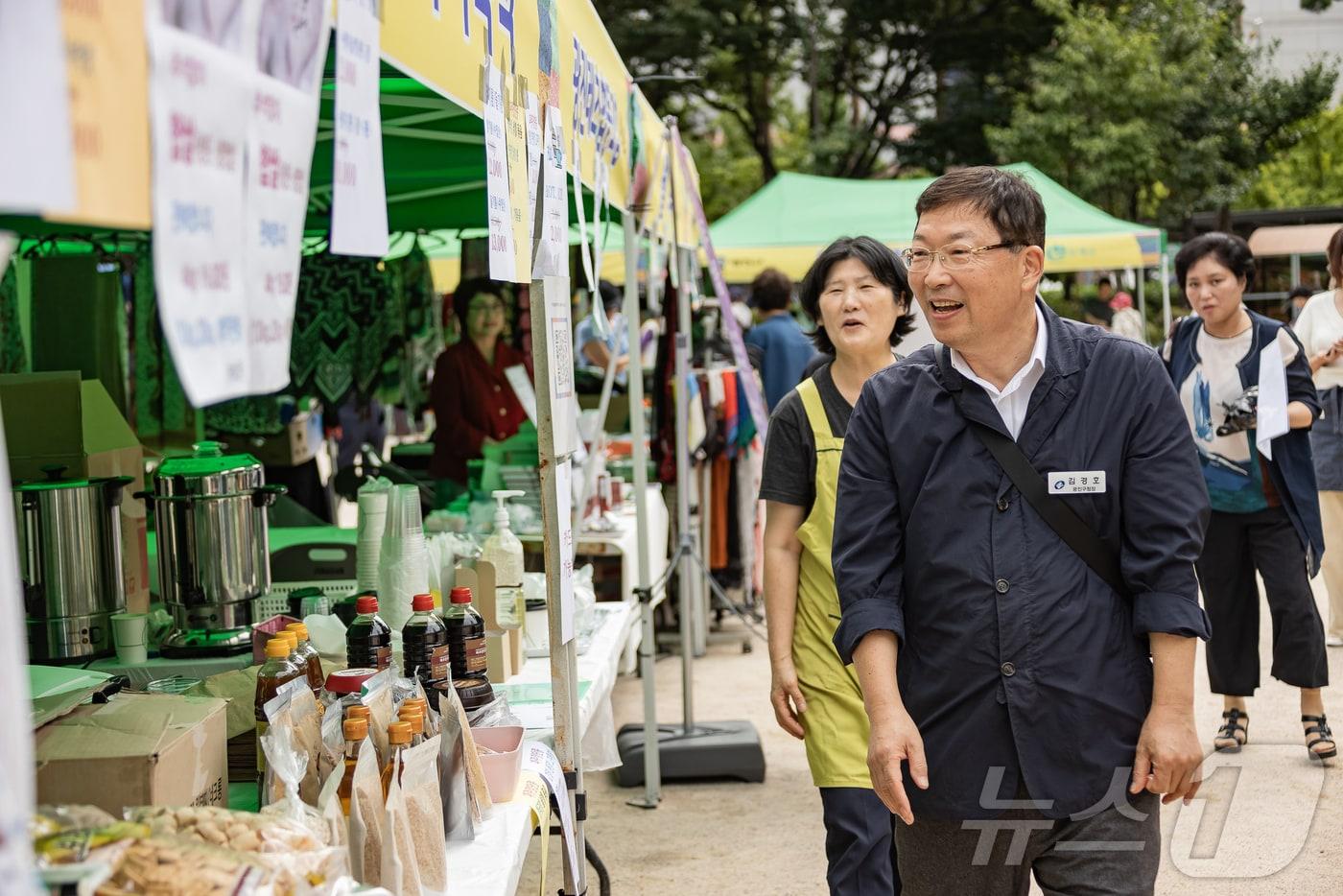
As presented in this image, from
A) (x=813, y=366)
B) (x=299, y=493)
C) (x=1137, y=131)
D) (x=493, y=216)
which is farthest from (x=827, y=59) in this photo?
(x=493, y=216)

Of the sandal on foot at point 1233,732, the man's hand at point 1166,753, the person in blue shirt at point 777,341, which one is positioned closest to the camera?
the man's hand at point 1166,753

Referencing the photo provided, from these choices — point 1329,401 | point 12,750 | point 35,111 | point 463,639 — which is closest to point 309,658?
point 463,639

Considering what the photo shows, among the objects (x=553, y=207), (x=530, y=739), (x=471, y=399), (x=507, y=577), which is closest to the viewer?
(x=553, y=207)

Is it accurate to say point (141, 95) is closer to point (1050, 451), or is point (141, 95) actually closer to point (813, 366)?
point (1050, 451)

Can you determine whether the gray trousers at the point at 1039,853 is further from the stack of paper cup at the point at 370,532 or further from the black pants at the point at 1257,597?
the black pants at the point at 1257,597

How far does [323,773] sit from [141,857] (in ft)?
2.18

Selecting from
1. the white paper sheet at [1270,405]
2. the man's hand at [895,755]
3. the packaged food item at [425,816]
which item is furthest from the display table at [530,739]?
the white paper sheet at [1270,405]

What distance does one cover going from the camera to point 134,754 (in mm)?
1899

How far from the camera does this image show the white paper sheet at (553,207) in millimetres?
2779

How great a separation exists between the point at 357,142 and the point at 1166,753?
1571 mm

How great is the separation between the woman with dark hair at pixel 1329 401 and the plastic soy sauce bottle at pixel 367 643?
16.9 feet

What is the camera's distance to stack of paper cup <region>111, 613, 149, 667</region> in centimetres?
336

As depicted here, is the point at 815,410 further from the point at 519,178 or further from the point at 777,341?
the point at 777,341

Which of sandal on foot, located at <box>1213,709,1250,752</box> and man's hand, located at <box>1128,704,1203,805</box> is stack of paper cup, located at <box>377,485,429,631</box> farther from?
sandal on foot, located at <box>1213,709,1250,752</box>
